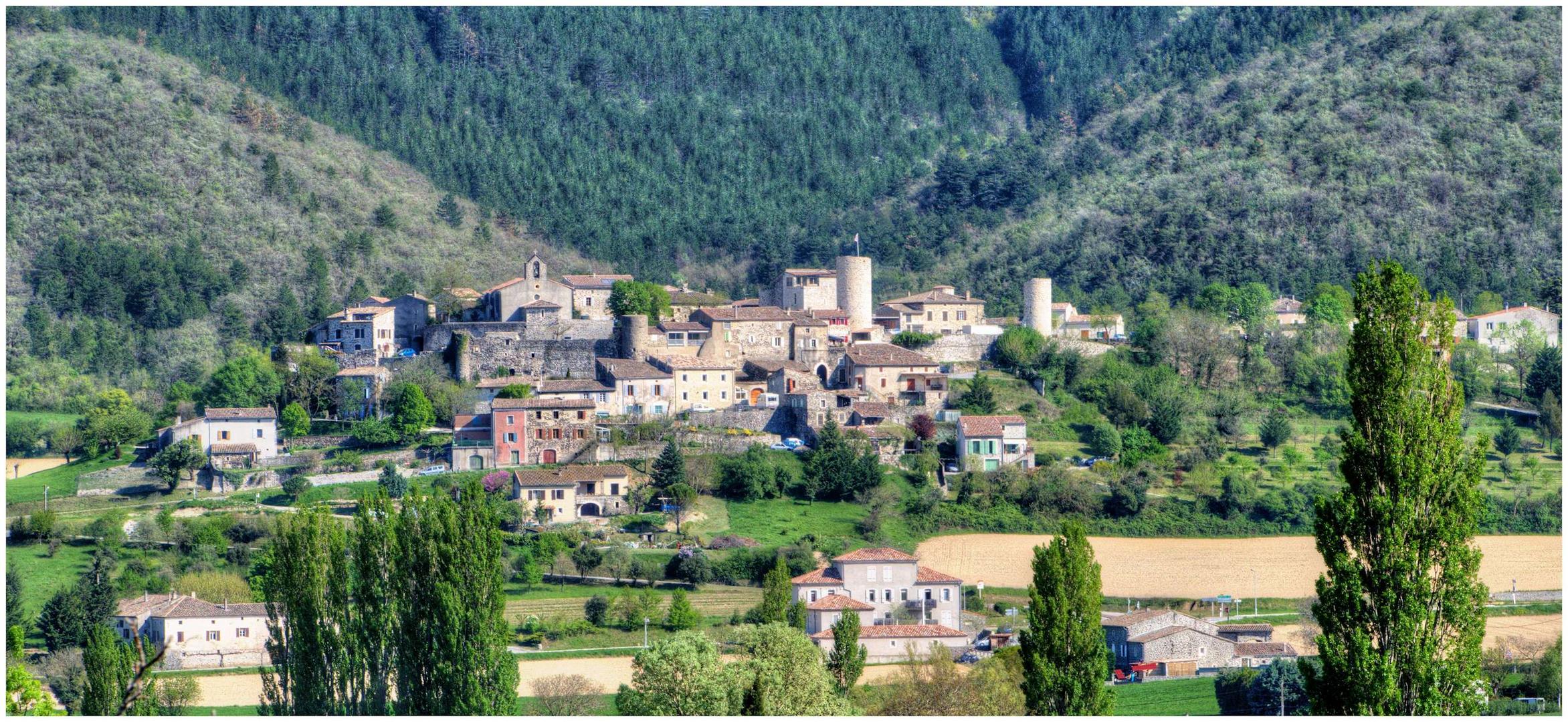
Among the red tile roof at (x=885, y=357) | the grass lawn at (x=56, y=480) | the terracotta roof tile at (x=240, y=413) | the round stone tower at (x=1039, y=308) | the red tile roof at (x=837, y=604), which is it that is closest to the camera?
the red tile roof at (x=837, y=604)

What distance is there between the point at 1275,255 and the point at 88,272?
54437 millimetres

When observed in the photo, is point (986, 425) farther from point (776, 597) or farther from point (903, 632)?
point (776, 597)

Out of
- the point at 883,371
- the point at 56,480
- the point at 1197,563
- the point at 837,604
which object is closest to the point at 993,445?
the point at 883,371

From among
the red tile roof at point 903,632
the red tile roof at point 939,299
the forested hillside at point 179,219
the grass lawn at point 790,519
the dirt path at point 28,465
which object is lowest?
the red tile roof at point 903,632

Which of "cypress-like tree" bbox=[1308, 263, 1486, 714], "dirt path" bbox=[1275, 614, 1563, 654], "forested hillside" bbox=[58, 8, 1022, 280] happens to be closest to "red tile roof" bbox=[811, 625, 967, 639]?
"dirt path" bbox=[1275, 614, 1563, 654]

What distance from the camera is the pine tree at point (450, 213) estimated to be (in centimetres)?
11406

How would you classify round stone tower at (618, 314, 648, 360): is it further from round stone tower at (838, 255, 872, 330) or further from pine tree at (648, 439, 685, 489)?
round stone tower at (838, 255, 872, 330)

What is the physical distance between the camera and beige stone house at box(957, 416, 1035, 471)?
64000 mm

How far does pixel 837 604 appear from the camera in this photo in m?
51.5

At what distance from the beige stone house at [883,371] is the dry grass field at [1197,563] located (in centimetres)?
1015

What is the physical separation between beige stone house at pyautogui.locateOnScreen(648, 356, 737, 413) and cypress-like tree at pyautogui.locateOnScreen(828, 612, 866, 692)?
2188cm

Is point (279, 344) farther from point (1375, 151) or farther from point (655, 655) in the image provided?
point (1375, 151)

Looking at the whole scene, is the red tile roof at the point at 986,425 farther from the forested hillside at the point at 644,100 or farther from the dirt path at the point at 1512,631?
the forested hillside at the point at 644,100

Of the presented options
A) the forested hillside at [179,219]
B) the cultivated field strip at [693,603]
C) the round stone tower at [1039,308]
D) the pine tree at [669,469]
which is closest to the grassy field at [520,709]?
the cultivated field strip at [693,603]
